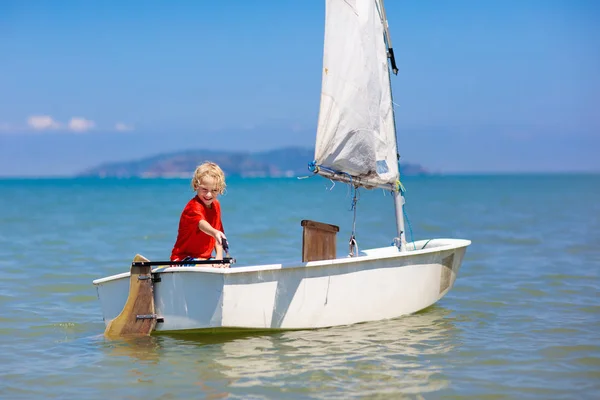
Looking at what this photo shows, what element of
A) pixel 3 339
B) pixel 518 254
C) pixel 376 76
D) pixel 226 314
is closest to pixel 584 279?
pixel 518 254

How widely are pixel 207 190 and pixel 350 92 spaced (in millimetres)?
2108

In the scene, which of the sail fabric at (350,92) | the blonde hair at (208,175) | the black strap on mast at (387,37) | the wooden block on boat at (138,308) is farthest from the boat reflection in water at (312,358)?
the black strap on mast at (387,37)

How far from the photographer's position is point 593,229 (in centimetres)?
2580

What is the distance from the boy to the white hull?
41 cm

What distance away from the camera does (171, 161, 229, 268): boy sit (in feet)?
28.0

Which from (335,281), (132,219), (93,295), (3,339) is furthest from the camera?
(132,219)

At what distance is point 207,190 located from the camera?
860cm

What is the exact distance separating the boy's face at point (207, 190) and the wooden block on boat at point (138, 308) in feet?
2.81

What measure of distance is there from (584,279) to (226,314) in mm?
7840

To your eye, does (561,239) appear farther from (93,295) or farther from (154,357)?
(154,357)

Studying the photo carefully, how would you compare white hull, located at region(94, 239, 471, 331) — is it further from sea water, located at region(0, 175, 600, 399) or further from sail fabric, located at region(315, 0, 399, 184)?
sail fabric, located at region(315, 0, 399, 184)

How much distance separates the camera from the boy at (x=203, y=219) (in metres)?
8.55

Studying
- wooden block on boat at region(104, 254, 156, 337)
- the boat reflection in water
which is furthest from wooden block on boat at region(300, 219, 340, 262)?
wooden block on boat at region(104, 254, 156, 337)

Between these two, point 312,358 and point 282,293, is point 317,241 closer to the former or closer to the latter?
point 282,293
